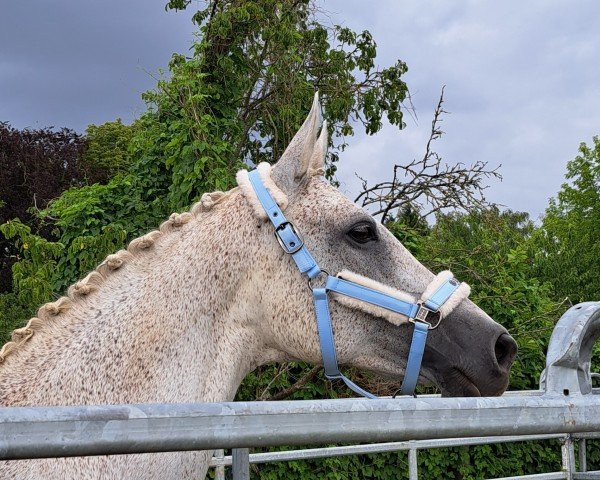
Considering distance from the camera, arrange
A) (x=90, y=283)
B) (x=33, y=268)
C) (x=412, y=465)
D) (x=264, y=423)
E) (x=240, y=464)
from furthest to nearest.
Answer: (x=33, y=268)
(x=412, y=465)
(x=90, y=283)
(x=240, y=464)
(x=264, y=423)

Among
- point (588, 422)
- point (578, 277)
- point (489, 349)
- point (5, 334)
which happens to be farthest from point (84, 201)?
point (578, 277)

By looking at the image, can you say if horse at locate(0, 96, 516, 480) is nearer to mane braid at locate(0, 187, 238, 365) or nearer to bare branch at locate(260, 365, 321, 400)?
mane braid at locate(0, 187, 238, 365)

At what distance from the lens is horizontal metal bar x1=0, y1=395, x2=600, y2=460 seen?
992 mm

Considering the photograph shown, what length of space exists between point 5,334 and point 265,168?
7678 millimetres

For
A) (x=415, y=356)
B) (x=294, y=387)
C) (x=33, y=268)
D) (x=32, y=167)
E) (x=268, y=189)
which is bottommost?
(x=415, y=356)

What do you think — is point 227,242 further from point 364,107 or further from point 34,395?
point 364,107

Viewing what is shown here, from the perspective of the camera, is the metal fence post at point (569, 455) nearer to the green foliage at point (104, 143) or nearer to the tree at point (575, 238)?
the tree at point (575, 238)

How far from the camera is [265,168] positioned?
3.05 meters

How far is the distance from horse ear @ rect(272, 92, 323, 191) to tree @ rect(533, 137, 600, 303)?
21998 millimetres

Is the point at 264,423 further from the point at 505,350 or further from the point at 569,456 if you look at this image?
the point at 569,456

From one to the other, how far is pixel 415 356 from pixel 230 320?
651mm

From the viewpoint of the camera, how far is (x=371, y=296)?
2.84 metres

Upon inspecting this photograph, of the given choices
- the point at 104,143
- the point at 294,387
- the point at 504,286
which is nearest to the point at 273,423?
the point at 294,387

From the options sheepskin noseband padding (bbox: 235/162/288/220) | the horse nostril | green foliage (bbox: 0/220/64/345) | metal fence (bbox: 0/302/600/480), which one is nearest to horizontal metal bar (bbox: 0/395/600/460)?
metal fence (bbox: 0/302/600/480)
